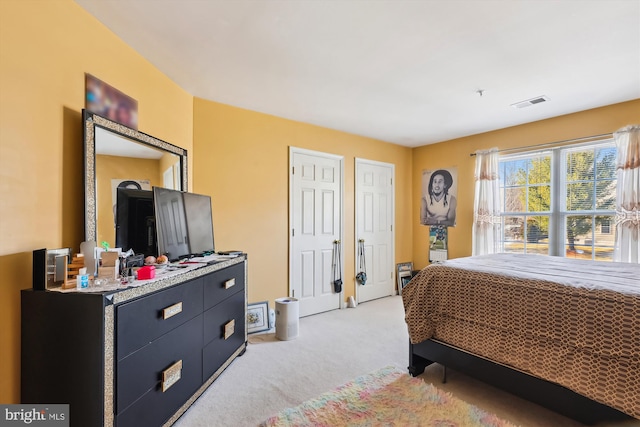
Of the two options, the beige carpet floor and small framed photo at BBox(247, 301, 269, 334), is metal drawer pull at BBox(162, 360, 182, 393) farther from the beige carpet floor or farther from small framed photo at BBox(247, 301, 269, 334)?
small framed photo at BBox(247, 301, 269, 334)

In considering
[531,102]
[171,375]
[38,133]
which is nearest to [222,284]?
[171,375]

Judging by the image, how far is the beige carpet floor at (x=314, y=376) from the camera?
1961 millimetres

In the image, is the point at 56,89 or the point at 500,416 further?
the point at 500,416

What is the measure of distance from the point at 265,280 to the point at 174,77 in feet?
7.34

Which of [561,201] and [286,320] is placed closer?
[286,320]

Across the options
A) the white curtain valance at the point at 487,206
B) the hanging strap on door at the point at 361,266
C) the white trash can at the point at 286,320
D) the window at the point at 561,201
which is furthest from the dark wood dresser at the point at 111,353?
the window at the point at 561,201

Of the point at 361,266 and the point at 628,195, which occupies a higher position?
the point at 628,195

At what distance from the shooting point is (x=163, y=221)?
87.8 inches

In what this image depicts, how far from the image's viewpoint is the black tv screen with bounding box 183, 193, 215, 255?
102 inches

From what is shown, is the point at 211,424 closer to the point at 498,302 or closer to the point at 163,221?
the point at 163,221

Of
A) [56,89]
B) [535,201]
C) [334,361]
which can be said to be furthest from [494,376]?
[56,89]

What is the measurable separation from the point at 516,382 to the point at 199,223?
2.60 meters

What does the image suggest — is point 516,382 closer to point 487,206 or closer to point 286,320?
point 286,320

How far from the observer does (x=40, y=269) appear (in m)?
1.45
